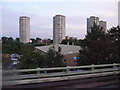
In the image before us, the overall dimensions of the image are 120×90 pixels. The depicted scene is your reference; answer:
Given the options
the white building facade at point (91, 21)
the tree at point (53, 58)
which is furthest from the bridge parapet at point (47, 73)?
the white building facade at point (91, 21)

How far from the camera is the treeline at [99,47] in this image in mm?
28125

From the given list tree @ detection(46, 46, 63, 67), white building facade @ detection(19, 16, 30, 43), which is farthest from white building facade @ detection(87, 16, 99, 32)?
white building facade @ detection(19, 16, 30, 43)

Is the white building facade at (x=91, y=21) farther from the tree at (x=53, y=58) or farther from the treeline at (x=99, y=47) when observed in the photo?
the tree at (x=53, y=58)

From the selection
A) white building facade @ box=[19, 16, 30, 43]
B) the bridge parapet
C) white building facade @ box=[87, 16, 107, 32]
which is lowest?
the bridge parapet

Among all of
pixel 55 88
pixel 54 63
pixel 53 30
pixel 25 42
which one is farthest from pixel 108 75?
pixel 53 30

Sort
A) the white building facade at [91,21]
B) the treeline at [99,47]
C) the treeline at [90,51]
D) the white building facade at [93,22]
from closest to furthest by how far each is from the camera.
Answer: the treeline at [90,51]
the treeline at [99,47]
the white building facade at [91,21]
the white building facade at [93,22]

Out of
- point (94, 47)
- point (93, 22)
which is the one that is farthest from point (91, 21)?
point (94, 47)

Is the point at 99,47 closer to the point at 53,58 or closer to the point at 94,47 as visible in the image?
the point at 94,47

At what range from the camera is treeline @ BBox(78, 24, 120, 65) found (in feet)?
92.3

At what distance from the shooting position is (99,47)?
29375mm

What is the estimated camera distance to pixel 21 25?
22.4 metres

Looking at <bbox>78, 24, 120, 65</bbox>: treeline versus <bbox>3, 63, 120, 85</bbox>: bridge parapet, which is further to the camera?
<bbox>78, 24, 120, 65</bbox>: treeline

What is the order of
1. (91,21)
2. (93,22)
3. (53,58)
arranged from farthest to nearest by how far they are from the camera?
(91,21) < (93,22) < (53,58)

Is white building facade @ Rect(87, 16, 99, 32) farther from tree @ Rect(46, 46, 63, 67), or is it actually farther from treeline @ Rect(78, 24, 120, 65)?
tree @ Rect(46, 46, 63, 67)
